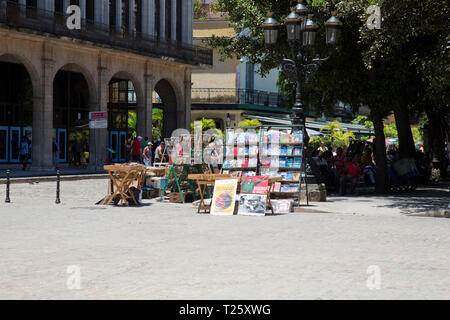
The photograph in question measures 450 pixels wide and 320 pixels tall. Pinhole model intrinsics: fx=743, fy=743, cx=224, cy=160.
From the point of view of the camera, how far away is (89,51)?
133ft

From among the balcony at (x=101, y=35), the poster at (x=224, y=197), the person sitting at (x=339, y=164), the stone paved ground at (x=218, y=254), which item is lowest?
the stone paved ground at (x=218, y=254)

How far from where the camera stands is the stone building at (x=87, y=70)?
36812 millimetres

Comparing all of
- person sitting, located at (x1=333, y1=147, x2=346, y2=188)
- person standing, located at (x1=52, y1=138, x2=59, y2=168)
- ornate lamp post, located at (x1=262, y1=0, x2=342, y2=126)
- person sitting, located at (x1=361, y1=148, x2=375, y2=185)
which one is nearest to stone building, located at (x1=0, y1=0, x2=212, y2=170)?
person standing, located at (x1=52, y1=138, x2=59, y2=168)

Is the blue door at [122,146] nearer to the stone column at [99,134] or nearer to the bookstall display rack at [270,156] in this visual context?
the stone column at [99,134]

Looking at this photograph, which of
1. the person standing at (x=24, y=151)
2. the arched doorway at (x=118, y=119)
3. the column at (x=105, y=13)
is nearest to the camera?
the person standing at (x=24, y=151)

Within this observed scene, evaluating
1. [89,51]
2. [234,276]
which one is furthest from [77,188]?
[234,276]

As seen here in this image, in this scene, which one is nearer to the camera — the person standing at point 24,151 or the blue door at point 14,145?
the person standing at point 24,151

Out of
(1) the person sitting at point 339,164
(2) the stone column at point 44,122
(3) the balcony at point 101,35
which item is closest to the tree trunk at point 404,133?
(1) the person sitting at point 339,164

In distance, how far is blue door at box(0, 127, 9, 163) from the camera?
1543 inches

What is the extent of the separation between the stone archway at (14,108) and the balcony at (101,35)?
300 centimetres

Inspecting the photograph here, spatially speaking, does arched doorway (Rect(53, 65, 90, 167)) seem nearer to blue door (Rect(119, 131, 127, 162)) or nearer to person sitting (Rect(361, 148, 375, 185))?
blue door (Rect(119, 131, 127, 162))

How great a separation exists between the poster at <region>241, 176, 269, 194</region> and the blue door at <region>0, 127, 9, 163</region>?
24699 millimetres

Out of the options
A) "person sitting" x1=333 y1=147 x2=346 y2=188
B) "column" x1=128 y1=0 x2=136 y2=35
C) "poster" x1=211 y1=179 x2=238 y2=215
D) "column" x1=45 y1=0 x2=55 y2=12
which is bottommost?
"poster" x1=211 y1=179 x2=238 y2=215

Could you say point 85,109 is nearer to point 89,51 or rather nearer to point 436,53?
point 89,51
